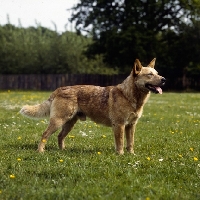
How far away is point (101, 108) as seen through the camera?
857 cm

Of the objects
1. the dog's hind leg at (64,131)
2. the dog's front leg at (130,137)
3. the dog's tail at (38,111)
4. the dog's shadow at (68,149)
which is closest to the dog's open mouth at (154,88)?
the dog's front leg at (130,137)

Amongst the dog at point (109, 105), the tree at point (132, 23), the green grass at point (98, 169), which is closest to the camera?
the green grass at point (98, 169)

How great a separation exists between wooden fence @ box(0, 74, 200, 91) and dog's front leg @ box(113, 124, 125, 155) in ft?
124

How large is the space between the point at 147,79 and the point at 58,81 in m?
39.3

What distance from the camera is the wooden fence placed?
150 feet

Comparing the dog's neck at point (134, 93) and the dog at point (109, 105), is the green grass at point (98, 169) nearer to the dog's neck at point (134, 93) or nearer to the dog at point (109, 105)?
the dog at point (109, 105)

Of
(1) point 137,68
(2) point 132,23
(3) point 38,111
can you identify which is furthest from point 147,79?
(2) point 132,23

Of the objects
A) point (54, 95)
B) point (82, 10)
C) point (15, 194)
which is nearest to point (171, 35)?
point (82, 10)

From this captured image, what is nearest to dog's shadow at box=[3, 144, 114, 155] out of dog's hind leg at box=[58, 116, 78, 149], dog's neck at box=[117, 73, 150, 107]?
dog's hind leg at box=[58, 116, 78, 149]

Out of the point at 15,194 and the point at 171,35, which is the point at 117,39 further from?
the point at 15,194

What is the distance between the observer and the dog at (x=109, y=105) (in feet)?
26.9

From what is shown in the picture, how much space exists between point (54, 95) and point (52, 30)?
4941 cm

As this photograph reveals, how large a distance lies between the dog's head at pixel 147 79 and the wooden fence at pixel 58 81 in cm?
3778

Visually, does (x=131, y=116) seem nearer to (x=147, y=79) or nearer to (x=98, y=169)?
(x=147, y=79)
